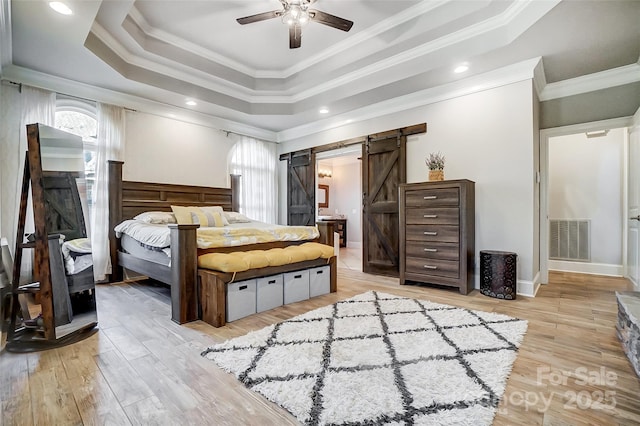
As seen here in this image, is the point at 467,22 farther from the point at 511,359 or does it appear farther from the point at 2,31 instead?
the point at 2,31

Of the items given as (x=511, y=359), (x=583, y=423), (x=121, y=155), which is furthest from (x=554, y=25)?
(x=121, y=155)

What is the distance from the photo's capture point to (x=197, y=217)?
4.23 meters

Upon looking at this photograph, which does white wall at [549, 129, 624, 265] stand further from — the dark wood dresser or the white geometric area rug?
the white geometric area rug

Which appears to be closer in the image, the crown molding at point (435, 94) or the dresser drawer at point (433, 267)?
the crown molding at point (435, 94)

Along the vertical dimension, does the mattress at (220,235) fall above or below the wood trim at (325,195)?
below

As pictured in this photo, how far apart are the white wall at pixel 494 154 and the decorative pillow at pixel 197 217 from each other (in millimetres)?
3116

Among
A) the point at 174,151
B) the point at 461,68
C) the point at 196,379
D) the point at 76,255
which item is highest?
the point at 461,68

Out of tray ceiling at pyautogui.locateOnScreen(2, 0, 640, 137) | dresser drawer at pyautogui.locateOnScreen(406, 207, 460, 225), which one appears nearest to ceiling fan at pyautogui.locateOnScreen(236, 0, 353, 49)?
tray ceiling at pyautogui.locateOnScreen(2, 0, 640, 137)

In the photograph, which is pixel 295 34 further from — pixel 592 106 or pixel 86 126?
pixel 592 106

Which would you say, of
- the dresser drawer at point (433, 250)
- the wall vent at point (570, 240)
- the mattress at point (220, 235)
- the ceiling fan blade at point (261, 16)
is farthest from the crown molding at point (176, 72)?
the wall vent at point (570, 240)

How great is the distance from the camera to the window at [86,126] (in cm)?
404

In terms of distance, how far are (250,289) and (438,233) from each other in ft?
8.08

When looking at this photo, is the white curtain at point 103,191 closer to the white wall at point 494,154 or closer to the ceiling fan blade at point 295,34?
the ceiling fan blade at point 295,34

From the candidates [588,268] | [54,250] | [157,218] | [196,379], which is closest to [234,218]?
[157,218]
